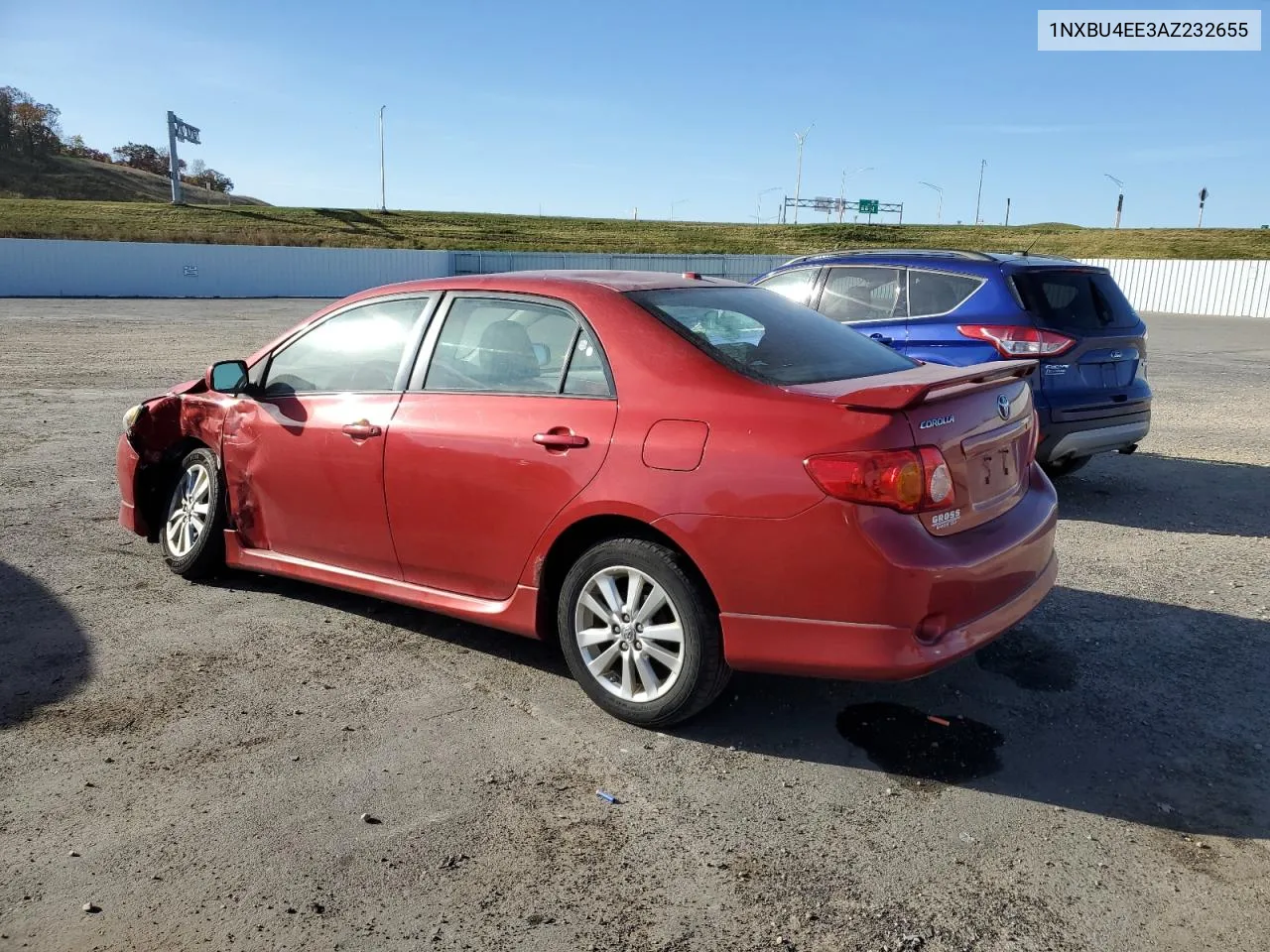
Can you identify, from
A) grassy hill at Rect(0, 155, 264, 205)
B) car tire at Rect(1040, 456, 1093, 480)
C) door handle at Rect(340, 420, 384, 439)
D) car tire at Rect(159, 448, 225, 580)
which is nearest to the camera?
door handle at Rect(340, 420, 384, 439)

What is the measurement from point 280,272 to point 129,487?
35.1 metres

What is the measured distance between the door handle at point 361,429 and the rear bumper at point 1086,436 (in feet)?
14.5

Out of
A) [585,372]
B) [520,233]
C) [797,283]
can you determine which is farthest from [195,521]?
[520,233]

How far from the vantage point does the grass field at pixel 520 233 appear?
51375mm

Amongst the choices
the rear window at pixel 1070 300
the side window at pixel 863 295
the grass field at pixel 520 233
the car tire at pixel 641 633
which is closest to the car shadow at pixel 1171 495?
the rear window at pixel 1070 300

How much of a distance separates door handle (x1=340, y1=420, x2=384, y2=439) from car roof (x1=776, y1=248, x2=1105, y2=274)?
15.2ft

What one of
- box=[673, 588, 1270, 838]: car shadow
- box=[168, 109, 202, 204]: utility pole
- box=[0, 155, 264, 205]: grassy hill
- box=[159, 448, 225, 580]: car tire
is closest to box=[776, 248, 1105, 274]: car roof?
box=[673, 588, 1270, 838]: car shadow

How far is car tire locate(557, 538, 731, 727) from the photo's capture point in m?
3.53

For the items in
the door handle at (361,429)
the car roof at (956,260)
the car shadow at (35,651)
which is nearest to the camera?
the car shadow at (35,651)

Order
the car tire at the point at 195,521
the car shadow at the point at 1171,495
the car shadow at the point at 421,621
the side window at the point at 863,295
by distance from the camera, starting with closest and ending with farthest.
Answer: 1. the car shadow at the point at 421,621
2. the car tire at the point at 195,521
3. the car shadow at the point at 1171,495
4. the side window at the point at 863,295

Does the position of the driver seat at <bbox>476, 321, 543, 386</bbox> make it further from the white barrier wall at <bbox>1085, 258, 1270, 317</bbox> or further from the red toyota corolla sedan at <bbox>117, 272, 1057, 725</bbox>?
the white barrier wall at <bbox>1085, 258, 1270, 317</bbox>

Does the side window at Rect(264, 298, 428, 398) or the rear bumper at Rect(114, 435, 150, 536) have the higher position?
the side window at Rect(264, 298, 428, 398)

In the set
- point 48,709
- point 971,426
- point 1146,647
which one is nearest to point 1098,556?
point 1146,647

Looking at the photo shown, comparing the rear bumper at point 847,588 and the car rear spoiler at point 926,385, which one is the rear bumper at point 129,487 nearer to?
the rear bumper at point 847,588
